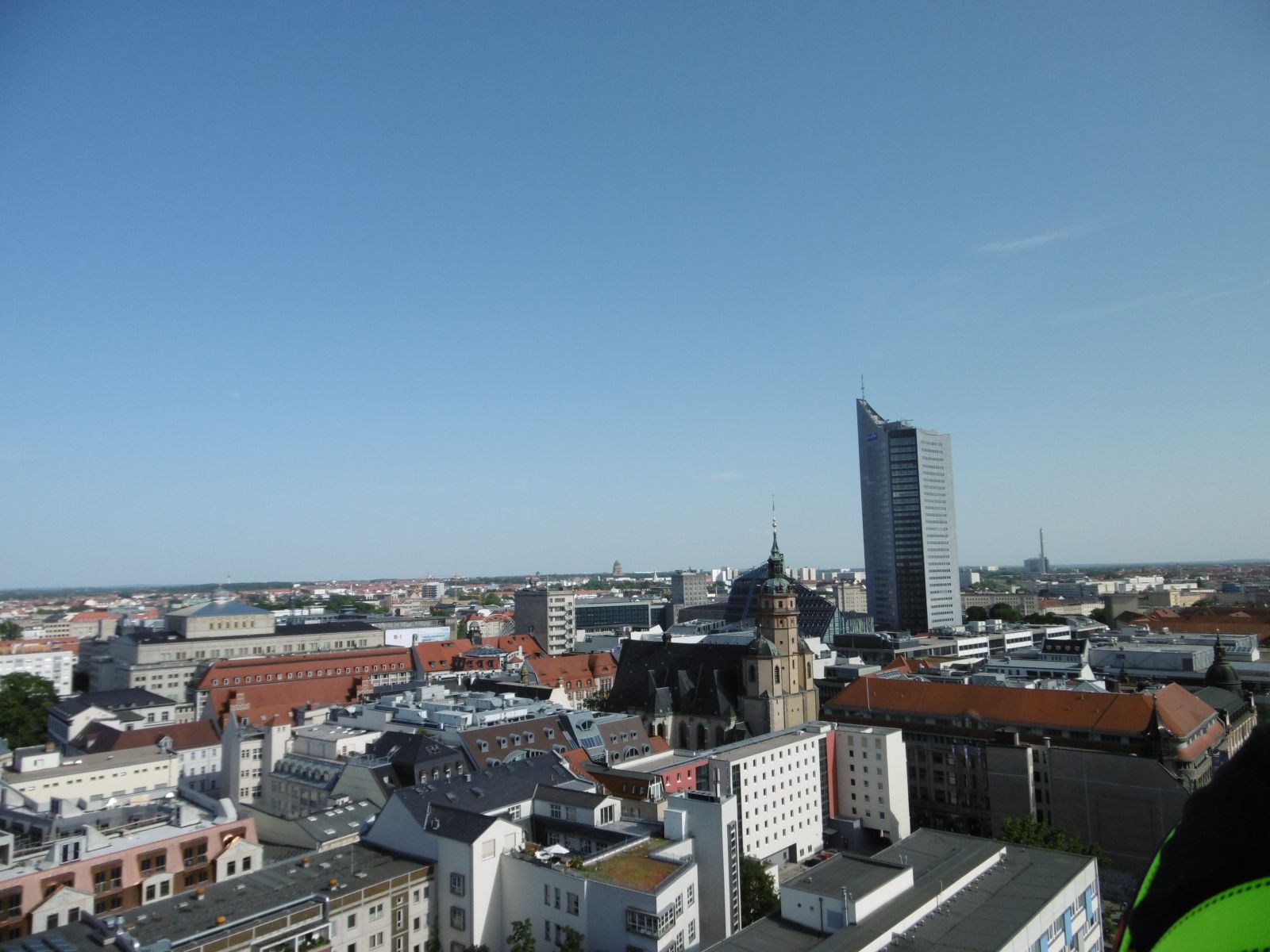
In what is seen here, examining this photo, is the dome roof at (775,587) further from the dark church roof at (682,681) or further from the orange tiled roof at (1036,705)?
the orange tiled roof at (1036,705)

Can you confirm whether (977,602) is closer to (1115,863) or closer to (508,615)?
(508,615)

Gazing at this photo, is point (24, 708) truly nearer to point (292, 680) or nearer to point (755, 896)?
point (292, 680)

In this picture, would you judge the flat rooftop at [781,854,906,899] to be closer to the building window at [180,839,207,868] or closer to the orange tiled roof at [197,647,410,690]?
the building window at [180,839,207,868]

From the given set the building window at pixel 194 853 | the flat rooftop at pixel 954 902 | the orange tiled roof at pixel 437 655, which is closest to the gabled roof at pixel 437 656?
the orange tiled roof at pixel 437 655

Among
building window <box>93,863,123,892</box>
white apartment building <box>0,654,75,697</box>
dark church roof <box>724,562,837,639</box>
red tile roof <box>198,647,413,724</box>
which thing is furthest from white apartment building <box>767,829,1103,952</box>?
white apartment building <box>0,654,75,697</box>

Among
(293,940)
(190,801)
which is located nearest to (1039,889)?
(293,940)

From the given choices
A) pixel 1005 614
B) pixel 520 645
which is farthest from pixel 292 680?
pixel 1005 614

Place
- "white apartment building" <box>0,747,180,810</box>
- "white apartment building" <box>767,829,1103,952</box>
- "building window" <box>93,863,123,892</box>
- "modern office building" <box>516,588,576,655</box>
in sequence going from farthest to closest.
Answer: "modern office building" <box>516,588,576,655</box>, "white apartment building" <box>0,747,180,810</box>, "building window" <box>93,863,123,892</box>, "white apartment building" <box>767,829,1103,952</box>
